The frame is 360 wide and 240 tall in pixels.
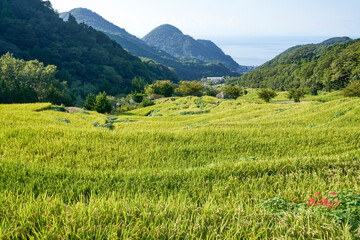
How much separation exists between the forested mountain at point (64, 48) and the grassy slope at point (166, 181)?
10418 cm

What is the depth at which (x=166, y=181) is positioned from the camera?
12.7 ft

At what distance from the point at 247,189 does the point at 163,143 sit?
13.2 ft

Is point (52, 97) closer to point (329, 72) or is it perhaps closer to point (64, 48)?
point (329, 72)

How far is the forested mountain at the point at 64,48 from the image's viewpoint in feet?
387

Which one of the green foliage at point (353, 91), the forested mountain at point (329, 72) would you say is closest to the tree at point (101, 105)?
the green foliage at point (353, 91)

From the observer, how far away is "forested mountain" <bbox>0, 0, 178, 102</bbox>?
118m

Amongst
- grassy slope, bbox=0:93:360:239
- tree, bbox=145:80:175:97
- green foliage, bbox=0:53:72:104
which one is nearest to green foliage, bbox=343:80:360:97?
grassy slope, bbox=0:93:360:239

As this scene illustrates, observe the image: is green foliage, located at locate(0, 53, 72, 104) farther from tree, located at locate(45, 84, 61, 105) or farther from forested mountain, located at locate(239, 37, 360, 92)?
forested mountain, located at locate(239, 37, 360, 92)

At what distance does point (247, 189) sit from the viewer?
11.3ft

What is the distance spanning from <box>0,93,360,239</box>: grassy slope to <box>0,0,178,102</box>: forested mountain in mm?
104182

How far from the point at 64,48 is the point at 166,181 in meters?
165

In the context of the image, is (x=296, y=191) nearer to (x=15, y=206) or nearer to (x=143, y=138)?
(x=15, y=206)

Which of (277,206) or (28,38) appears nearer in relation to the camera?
(277,206)

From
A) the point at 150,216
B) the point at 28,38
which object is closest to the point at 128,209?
the point at 150,216
